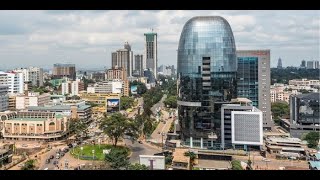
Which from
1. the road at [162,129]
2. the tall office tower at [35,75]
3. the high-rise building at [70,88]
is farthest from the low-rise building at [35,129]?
the tall office tower at [35,75]

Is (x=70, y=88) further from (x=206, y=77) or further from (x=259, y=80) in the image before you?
(x=206, y=77)

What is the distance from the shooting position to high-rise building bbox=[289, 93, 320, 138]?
1007cm

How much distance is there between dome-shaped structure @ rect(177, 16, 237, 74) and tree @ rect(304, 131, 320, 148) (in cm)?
275

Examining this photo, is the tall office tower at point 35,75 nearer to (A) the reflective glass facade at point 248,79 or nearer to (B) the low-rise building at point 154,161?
(A) the reflective glass facade at point 248,79

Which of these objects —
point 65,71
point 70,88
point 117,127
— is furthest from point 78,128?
point 65,71

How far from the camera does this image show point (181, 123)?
9.57m

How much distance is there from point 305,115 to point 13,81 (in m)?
14.0

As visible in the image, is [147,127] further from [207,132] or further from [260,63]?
[260,63]

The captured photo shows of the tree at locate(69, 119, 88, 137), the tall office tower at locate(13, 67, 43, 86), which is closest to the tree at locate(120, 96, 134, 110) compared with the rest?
the tree at locate(69, 119, 88, 137)

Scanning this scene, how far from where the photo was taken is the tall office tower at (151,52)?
34.2 m

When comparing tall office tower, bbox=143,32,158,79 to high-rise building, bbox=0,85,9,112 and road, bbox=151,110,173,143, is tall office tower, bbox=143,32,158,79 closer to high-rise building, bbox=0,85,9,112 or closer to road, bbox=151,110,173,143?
road, bbox=151,110,173,143

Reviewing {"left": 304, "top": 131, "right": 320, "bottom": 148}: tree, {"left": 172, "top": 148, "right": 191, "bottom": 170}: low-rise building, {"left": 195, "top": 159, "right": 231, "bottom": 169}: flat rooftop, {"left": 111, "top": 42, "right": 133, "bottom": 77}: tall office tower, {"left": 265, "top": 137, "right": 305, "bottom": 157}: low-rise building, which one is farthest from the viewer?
{"left": 111, "top": 42, "right": 133, "bottom": 77}: tall office tower

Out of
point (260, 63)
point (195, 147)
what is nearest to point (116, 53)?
point (260, 63)
